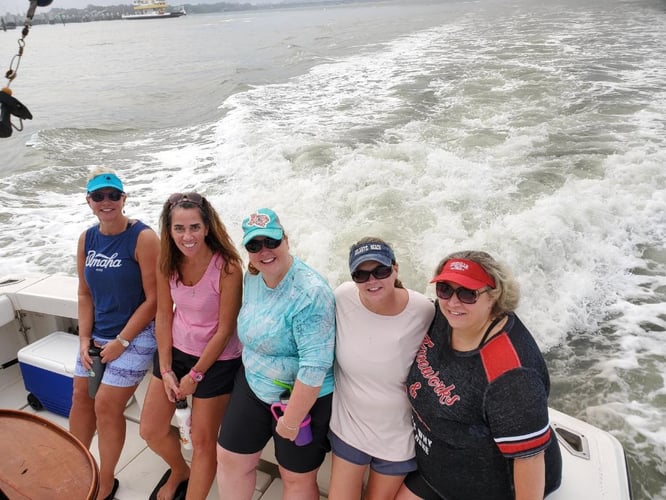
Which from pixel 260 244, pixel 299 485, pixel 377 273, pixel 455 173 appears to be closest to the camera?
pixel 377 273

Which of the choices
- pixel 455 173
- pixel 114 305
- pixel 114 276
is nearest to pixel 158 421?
pixel 114 305

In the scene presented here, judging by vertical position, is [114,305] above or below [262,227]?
below

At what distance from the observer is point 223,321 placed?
6.64ft

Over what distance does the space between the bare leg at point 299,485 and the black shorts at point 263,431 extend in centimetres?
2

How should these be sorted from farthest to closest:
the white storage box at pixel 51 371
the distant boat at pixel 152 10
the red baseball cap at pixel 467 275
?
the distant boat at pixel 152 10 < the white storage box at pixel 51 371 < the red baseball cap at pixel 467 275

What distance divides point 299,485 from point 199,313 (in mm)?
767

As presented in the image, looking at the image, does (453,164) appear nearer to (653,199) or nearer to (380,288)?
(653,199)

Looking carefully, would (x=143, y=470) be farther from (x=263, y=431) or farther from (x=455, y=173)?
(x=455, y=173)

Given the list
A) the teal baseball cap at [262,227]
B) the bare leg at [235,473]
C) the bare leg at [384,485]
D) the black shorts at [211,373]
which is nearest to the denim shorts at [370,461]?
the bare leg at [384,485]

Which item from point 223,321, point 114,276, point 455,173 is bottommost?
point 455,173

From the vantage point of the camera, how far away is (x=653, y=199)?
5930mm

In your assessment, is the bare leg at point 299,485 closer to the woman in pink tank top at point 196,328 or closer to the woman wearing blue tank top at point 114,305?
the woman in pink tank top at point 196,328

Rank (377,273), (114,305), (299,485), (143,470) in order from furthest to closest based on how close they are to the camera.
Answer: (143,470) < (114,305) < (299,485) < (377,273)

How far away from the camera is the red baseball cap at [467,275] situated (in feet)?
4.92
